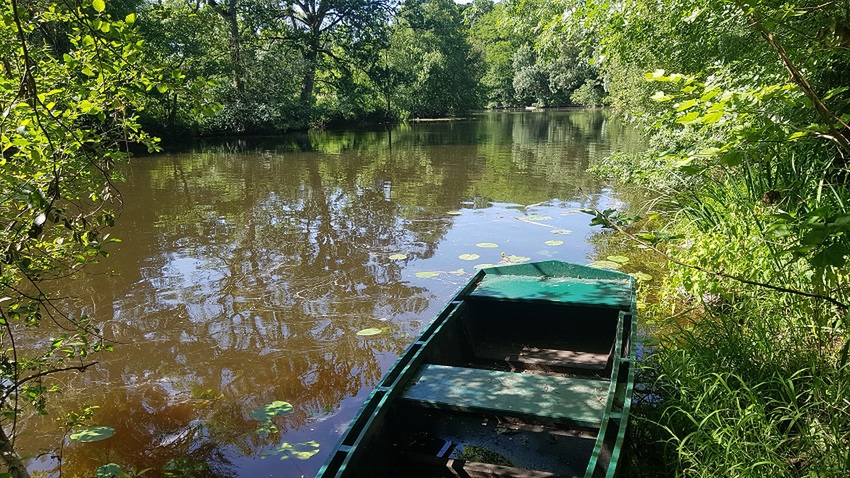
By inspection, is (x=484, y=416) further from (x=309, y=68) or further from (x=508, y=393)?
(x=309, y=68)

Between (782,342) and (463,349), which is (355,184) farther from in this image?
(782,342)

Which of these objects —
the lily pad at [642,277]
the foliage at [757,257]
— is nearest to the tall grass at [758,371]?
the foliage at [757,257]

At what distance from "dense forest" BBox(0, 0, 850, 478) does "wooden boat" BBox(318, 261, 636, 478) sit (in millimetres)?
392

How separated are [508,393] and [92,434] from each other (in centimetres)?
293

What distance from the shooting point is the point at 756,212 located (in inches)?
203

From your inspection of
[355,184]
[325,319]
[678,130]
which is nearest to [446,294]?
[325,319]

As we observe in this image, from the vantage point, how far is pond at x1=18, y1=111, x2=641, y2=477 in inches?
154

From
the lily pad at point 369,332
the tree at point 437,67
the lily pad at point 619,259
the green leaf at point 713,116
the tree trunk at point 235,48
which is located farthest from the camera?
the tree at point 437,67

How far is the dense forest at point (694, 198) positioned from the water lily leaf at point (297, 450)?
1.25m

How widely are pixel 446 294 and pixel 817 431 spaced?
13.5 feet

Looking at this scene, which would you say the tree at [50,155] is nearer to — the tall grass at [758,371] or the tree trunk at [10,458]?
the tree trunk at [10,458]

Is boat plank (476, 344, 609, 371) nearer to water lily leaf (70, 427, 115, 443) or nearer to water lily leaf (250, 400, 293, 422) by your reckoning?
water lily leaf (250, 400, 293, 422)

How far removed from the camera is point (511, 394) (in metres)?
3.38

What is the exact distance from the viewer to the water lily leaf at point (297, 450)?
3.68 metres
